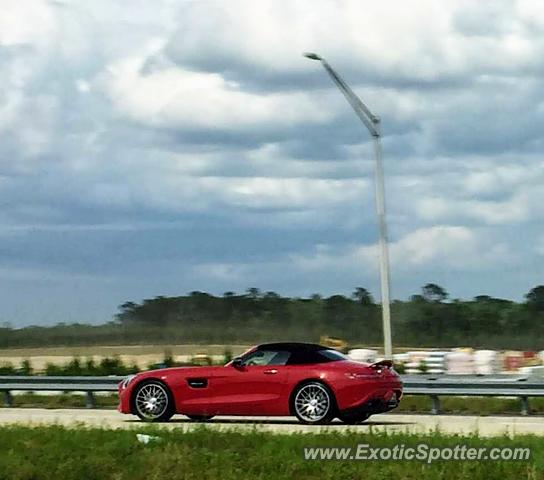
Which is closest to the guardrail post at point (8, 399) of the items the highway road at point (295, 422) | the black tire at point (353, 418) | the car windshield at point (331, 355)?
the highway road at point (295, 422)

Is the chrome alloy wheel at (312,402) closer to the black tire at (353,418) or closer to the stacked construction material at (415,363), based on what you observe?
the black tire at (353,418)

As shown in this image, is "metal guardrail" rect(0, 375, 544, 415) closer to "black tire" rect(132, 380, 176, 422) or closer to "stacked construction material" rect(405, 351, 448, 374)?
"black tire" rect(132, 380, 176, 422)

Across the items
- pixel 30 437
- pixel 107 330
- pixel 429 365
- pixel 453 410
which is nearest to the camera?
pixel 30 437

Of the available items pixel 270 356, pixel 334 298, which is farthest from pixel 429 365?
pixel 270 356

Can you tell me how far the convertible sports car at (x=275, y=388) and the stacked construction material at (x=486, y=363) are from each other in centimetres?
1803

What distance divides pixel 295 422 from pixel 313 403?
1133mm

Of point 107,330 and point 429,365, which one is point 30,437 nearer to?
point 429,365

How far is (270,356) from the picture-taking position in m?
Answer: 21.0

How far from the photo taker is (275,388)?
20.6m

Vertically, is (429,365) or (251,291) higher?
(251,291)

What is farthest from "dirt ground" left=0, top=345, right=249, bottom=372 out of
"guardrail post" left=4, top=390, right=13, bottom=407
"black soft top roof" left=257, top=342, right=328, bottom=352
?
"black soft top roof" left=257, top=342, right=328, bottom=352

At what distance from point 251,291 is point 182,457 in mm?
35613

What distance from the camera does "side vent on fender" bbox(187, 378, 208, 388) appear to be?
21047 millimetres

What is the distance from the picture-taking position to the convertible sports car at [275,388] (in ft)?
66.2
